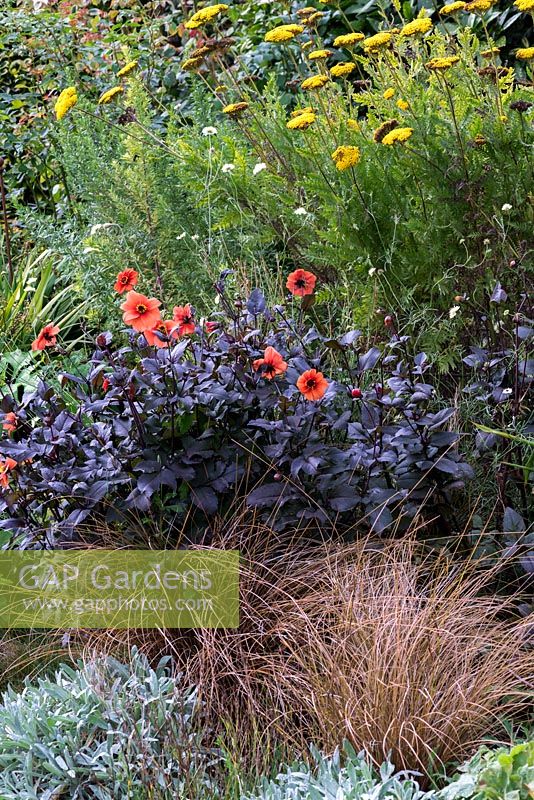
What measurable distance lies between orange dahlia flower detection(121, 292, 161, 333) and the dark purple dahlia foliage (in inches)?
3.9

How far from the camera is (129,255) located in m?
4.79

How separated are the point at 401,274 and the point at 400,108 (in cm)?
69

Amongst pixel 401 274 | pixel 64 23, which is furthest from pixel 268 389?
pixel 64 23

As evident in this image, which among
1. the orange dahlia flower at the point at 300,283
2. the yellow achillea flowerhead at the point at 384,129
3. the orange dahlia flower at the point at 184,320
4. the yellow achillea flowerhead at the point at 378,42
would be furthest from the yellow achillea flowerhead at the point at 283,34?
the orange dahlia flower at the point at 184,320

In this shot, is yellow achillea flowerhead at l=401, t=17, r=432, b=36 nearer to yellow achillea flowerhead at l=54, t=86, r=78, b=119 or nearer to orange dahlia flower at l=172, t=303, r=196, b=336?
orange dahlia flower at l=172, t=303, r=196, b=336

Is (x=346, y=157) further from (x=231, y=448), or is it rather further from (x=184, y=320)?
(x=231, y=448)

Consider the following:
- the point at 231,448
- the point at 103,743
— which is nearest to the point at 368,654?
the point at 103,743

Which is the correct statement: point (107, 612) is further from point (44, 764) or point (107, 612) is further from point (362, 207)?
point (362, 207)

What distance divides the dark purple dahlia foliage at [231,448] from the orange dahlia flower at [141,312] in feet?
0.33

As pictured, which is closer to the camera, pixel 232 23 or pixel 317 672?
pixel 317 672

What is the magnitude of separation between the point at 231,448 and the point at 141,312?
0.52m

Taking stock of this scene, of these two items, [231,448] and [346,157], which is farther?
[346,157]

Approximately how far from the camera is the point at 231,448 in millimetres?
3143

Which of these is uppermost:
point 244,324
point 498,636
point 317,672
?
point 244,324
